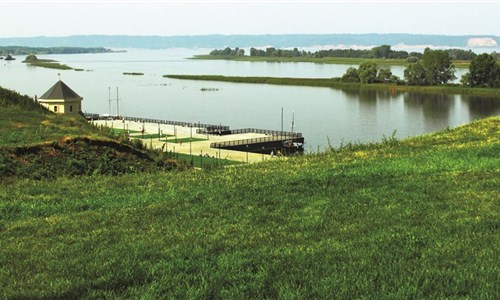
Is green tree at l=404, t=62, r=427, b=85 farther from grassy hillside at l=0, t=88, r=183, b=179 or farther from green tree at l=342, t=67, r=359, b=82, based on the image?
grassy hillside at l=0, t=88, r=183, b=179

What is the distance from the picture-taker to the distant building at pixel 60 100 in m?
50.2

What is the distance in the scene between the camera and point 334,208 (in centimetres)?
1032

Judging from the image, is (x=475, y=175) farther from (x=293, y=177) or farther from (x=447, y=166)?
(x=293, y=177)

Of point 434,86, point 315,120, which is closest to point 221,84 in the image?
point 434,86

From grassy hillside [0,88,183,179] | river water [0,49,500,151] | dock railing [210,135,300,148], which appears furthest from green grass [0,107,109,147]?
river water [0,49,500,151]

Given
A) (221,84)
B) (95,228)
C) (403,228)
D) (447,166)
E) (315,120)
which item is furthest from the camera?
(221,84)

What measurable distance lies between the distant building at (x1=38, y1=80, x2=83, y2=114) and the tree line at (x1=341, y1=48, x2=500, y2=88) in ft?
306

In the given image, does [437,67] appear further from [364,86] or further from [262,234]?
[262,234]

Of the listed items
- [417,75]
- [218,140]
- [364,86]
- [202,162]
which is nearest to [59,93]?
[218,140]

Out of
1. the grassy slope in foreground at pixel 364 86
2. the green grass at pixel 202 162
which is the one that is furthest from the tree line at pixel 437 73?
the green grass at pixel 202 162

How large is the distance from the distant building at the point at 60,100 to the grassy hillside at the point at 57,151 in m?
27.5

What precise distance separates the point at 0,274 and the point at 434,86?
129730 mm

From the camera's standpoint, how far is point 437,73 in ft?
A: 439

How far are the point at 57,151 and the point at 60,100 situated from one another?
3454cm
